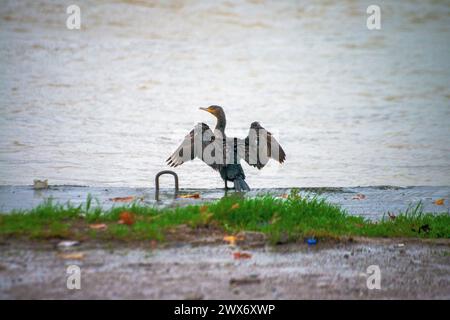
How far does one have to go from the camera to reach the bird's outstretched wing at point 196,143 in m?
8.78

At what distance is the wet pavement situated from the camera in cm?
769

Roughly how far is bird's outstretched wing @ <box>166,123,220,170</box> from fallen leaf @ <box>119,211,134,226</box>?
8.63 ft

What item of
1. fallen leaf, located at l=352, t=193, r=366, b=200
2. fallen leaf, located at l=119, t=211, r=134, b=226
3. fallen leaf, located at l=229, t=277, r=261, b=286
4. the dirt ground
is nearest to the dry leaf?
the dirt ground

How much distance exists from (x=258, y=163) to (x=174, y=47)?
13085mm

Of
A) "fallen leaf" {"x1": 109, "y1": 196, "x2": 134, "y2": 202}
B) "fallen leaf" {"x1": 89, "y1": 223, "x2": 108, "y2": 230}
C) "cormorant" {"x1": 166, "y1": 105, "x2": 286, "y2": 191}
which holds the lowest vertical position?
"fallen leaf" {"x1": 89, "y1": 223, "x2": 108, "y2": 230}

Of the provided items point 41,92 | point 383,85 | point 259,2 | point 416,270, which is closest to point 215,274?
point 416,270

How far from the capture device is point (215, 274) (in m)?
5.15

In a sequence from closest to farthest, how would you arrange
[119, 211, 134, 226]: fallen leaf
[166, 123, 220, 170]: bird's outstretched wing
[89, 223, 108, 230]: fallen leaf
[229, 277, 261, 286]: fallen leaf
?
[229, 277, 261, 286]: fallen leaf → [89, 223, 108, 230]: fallen leaf → [119, 211, 134, 226]: fallen leaf → [166, 123, 220, 170]: bird's outstretched wing

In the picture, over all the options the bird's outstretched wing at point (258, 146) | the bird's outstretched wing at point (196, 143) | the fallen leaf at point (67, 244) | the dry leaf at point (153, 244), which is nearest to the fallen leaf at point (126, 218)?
the dry leaf at point (153, 244)

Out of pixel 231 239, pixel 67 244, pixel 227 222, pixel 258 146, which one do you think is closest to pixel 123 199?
pixel 227 222

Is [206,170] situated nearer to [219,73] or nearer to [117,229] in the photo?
[117,229]

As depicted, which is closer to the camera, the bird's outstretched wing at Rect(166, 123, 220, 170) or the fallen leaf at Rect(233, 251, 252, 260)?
the fallen leaf at Rect(233, 251, 252, 260)

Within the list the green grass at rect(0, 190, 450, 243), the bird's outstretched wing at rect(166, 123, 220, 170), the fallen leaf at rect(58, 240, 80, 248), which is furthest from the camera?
the bird's outstretched wing at rect(166, 123, 220, 170)

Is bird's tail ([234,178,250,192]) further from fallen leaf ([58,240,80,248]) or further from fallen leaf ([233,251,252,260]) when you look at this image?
fallen leaf ([58,240,80,248])
